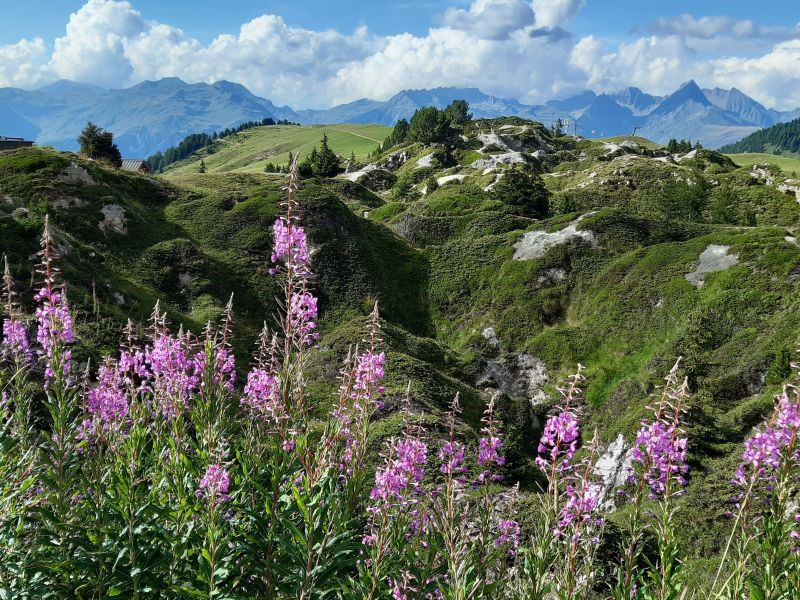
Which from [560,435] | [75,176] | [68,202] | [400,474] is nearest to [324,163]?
[75,176]

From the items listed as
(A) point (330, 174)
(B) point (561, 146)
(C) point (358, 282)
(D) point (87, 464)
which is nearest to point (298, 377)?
(D) point (87, 464)

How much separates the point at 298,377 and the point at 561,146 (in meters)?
141

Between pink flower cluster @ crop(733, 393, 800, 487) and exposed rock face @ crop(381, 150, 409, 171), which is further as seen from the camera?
exposed rock face @ crop(381, 150, 409, 171)

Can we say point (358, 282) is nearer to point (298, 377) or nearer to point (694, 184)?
point (298, 377)

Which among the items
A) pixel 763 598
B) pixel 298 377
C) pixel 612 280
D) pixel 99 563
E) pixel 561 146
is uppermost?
pixel 561 146

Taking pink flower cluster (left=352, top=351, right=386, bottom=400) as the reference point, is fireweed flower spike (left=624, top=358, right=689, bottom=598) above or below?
below

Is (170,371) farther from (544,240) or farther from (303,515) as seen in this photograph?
(544,240)

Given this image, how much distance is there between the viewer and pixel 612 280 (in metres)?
40.8

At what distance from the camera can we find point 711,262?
38.3 meters

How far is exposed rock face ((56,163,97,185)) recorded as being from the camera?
4169cm

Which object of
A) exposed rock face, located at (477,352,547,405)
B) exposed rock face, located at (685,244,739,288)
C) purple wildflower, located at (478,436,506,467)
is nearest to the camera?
purple wildflower, located at (478,436,506,467)

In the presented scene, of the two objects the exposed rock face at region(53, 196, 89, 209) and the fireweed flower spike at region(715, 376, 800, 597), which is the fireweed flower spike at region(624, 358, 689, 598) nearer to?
the fireweed flower spike at region(715, 376, 800, 597)

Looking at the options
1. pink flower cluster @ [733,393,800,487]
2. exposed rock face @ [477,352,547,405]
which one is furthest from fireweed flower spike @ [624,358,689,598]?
exposed rock face @ [477,352,547,405]

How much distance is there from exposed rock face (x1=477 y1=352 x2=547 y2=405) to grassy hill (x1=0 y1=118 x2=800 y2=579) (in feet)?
0.36
